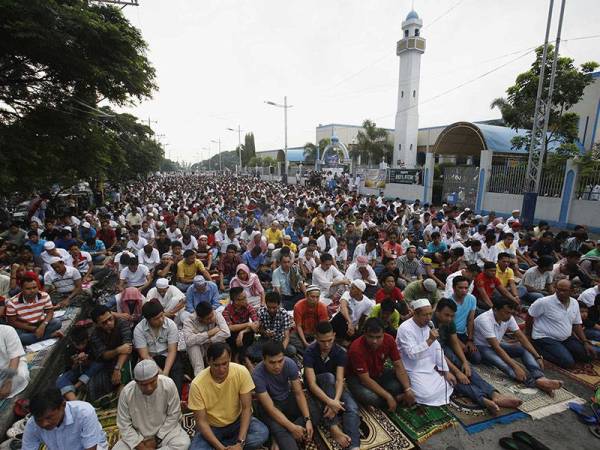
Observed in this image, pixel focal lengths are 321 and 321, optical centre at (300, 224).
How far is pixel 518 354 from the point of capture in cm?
427

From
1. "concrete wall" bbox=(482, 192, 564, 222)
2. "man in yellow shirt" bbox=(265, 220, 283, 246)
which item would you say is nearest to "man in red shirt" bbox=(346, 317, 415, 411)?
"man in yellow shirt" bbox=(265, 220, 283, 246)

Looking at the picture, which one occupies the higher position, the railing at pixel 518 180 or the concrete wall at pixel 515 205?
the railing at pixel 518 180

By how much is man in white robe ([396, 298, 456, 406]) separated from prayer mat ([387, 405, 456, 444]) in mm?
111

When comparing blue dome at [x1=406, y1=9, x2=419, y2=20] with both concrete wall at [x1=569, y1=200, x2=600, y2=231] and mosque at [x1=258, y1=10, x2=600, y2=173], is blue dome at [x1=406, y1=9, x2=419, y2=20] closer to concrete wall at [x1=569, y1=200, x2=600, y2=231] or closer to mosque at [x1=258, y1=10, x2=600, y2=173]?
mosque at [x1=258, y1=10, x2=600, y2=173]

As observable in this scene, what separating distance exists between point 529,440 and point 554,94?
14.7m

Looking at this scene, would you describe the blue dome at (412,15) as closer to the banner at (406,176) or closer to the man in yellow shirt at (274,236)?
the banner at (406,176)

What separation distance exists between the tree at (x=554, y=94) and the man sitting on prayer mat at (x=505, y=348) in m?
12.5

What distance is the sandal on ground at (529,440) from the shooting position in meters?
2.97

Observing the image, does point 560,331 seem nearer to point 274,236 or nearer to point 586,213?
point 274,236

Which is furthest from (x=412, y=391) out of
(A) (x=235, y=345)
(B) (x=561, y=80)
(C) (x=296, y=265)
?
(B) (x=561, y=80)

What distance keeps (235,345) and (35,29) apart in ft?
30.7

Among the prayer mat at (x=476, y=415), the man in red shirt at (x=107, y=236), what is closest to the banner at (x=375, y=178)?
the man in red shirt at (x=107, y=236)

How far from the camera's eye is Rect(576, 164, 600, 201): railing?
1152 centimetres

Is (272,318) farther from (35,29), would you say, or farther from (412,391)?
(35,29)
